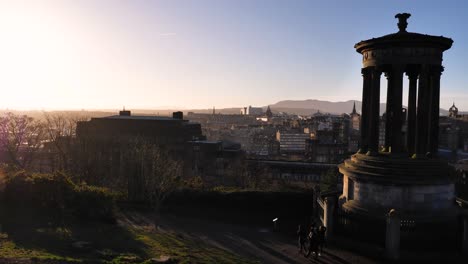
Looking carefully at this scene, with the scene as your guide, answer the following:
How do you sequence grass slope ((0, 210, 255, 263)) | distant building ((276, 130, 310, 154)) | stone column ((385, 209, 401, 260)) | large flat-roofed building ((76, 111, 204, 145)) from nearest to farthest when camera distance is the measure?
1. grass slope ((0, 210, 255, 263))
2. stone column ((385, 209, 401, 260))
3. large flat-roofed building ((76, 111, 204, 145))
4. distant building ((276, 130, 310, 154))

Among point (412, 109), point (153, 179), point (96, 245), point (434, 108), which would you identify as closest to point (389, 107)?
point (412, 109)

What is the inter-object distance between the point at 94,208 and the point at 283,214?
11.0m

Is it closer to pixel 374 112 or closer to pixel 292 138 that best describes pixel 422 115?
pixel 374 112

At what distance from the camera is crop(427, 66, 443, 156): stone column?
21.5 meters

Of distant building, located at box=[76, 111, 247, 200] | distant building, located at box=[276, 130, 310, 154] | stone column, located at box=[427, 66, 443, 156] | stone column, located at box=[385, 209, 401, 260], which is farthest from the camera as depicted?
distant building, located at box=[276, 130, 310, 154]

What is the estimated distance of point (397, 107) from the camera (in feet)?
69.6

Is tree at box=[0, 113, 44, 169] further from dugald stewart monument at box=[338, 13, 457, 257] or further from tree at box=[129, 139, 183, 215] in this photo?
dugald stewart monument at box=[338, 13, 457, 257]

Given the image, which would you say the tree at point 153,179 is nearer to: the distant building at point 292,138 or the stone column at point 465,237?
the stone column at point 465,237

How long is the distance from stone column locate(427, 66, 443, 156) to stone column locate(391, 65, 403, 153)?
1720 mm

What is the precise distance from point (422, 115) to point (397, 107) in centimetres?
139

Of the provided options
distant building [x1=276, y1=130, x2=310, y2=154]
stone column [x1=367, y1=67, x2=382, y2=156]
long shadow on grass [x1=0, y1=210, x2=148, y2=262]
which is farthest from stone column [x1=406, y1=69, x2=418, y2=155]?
distant building [x1=276, y1=130, x2=310, y2=154]

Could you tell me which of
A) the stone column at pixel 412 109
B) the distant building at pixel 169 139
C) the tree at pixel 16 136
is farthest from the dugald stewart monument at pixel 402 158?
the distant building at pixel 169 139

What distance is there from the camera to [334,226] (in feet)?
64.6

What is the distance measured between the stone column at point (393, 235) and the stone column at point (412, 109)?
6.61 m
